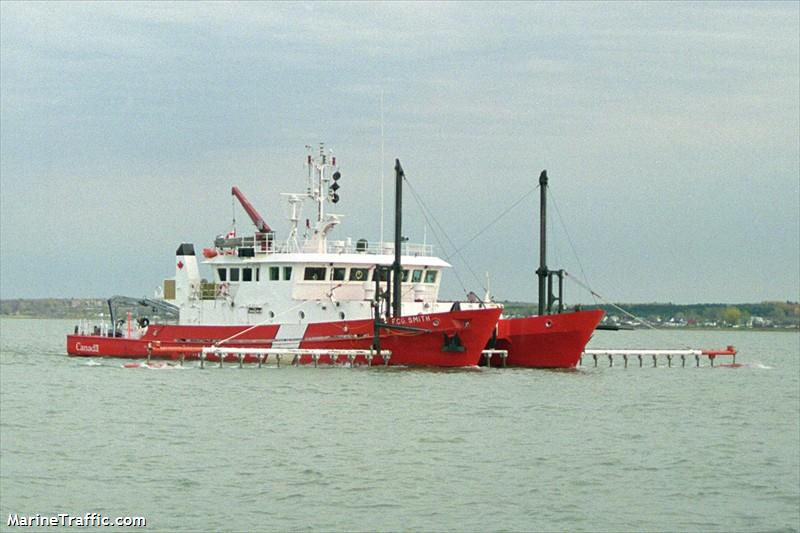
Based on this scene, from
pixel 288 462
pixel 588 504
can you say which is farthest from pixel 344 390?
pixel 588 504

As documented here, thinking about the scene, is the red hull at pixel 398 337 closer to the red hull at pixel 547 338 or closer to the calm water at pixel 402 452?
the calm water at pixel 402 452

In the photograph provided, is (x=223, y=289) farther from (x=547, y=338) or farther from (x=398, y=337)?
(x=547, y=338)

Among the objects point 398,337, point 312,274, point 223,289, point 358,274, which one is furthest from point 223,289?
point 398,337

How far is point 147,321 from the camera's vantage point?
4341 cm

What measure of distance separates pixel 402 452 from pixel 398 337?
46.4ft

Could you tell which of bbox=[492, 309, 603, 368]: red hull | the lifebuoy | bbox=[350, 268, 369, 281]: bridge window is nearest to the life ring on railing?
the lifebuoy

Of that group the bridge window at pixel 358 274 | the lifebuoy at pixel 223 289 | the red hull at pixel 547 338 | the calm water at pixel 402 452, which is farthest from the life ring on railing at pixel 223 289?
the red hull at pixel 547 338

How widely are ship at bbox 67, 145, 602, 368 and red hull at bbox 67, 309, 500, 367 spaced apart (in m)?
0.03

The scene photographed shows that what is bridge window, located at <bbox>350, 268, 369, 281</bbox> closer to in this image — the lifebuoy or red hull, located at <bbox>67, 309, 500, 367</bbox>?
red hull, located at <bbox>67, 309, 500, 367</bbox>

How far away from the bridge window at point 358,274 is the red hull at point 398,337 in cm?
212

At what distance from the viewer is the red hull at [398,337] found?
34625mm

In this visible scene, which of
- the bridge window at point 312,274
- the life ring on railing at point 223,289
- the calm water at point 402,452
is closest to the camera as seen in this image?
the calm water at point 402,452

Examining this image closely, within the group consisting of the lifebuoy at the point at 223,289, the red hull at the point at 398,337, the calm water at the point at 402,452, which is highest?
the lifebuoy at the point at 223,289

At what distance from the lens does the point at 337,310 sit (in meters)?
37.8
